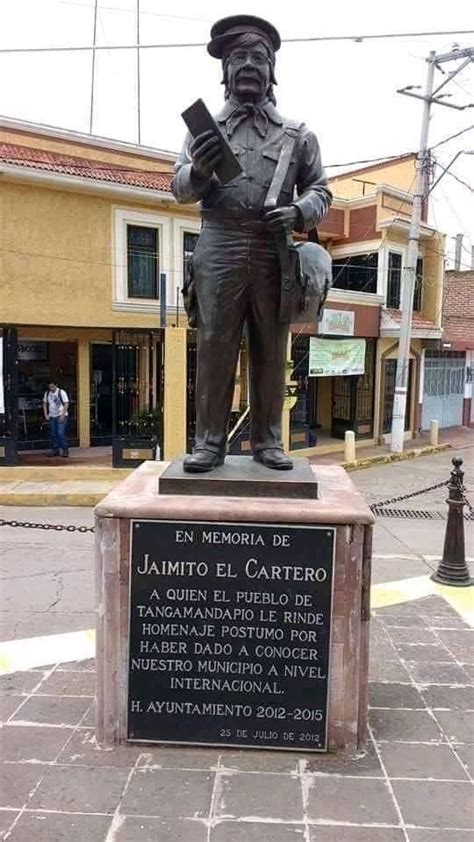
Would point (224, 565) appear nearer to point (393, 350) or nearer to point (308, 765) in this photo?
point (308, 765)

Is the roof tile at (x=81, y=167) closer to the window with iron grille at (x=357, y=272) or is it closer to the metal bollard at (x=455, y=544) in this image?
the window with iron grille at (x=357, y=272)

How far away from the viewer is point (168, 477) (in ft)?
11.0

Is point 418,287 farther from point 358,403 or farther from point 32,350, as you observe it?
point 32,350

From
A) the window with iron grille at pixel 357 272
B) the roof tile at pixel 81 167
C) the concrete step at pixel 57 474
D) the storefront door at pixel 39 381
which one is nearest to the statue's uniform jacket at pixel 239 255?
the concrete step at pixel 57 474

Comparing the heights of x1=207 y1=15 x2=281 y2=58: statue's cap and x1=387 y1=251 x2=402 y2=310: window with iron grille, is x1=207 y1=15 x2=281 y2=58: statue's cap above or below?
below

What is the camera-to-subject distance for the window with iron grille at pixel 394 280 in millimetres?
17734

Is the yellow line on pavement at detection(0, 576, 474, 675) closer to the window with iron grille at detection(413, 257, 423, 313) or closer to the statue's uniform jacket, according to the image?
the statue's uniform jacket

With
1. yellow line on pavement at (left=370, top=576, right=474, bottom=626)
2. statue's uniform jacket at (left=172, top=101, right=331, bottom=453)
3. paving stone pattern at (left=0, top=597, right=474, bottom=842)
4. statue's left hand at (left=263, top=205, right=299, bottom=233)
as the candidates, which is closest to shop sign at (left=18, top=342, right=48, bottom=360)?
yellow line on pavement at (left=370, top=576, right=474, bottom=626)

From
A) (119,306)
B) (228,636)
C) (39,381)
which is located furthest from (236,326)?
(39,381)

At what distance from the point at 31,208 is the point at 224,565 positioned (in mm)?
10620

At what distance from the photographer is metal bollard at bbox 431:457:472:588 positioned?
607 centimetres

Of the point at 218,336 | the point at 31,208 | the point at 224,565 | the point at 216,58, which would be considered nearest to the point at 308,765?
the point at 224,565

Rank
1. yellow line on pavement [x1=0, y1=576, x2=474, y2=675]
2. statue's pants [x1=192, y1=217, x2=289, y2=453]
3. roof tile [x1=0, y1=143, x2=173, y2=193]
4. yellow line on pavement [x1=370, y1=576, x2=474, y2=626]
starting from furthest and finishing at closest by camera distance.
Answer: roof tile [x1=0, y1=143, x2=173, y2=193]
yellow line on pavement [x1=370, y1=576, x2=474, y2=626]
yellow line on pavement [x1=0, y1=576, x2=474, y2=675]
statue's pants [x1=192, y1=217, x2=289, y2=453]

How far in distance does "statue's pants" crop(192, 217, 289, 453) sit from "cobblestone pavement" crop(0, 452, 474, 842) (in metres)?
1.53
